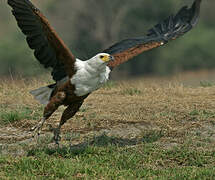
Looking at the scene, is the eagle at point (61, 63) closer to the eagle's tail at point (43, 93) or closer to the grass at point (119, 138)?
the eagle's tail at point (43, 93)

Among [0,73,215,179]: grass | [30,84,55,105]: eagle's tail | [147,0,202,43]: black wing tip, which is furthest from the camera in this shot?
[147,0,202,43]: black wing tip

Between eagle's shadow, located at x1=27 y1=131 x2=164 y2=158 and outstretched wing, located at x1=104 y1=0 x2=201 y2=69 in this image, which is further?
outstretched wing, located at x1=104 y1=0 x2=201 y2=69

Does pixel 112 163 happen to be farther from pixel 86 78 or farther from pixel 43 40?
pixel 43 40

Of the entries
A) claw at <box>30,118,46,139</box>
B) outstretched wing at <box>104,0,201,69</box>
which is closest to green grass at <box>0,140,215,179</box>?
claw at <box>30,118,46,139</box>

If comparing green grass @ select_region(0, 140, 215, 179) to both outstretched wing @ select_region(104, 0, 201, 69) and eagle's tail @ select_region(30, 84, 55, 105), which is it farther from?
outstretched wing @ select_region(104, 0, 201, 69)

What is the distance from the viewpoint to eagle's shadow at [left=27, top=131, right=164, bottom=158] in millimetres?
5968

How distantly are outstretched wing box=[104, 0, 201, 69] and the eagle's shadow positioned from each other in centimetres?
101

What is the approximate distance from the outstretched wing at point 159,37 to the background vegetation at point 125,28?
20882 mm

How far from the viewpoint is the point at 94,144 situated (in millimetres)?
6395

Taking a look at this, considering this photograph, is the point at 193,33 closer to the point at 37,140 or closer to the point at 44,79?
the point at 44,79

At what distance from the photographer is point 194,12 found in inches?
317

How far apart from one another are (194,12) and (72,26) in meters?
23.9

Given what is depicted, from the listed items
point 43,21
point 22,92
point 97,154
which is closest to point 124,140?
point 97,154

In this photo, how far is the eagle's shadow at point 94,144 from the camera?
5.97 metres
